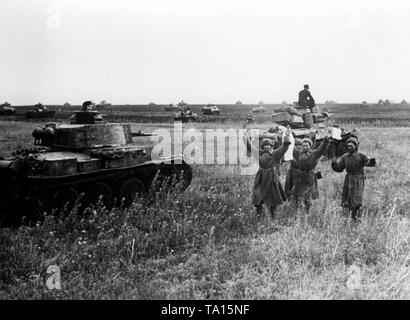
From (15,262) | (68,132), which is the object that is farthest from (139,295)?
(68,132)

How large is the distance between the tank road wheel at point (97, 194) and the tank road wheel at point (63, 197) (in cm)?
31

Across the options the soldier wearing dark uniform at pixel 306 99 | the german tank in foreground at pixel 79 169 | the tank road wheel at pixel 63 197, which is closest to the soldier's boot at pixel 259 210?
the german tank in foreground at pixel 79 169

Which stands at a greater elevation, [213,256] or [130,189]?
[130,189]

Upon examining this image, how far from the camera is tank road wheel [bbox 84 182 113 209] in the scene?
784 centimetres

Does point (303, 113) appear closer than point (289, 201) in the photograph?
No

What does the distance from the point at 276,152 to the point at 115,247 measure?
300 centimetres

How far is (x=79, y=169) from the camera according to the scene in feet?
24.4

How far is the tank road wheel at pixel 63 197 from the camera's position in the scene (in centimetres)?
732

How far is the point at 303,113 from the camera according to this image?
587 inches

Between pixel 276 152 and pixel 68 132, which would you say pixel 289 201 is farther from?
pixel 68 132

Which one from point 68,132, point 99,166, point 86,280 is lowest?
point 86,280

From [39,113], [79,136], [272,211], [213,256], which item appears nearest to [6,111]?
[39,113]

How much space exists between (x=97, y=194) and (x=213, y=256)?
3535mm

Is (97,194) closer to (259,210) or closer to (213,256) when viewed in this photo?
(259,210)
